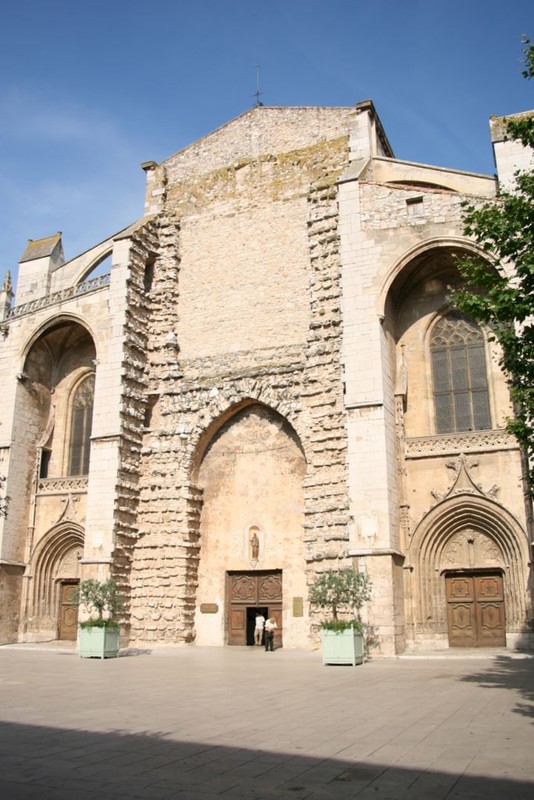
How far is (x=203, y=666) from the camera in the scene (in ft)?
51.0

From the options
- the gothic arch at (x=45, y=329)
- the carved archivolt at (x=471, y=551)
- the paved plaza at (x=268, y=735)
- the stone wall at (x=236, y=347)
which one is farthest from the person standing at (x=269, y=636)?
the gothic arch at (x=45, y=329)

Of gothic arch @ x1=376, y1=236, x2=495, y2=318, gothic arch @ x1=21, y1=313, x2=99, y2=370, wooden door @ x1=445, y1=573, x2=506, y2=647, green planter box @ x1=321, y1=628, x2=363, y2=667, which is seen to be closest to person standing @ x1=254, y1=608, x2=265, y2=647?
wooden door @ x1=445, y1=573, x2=506, y2=647

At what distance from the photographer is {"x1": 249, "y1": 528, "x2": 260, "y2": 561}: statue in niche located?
856 inches

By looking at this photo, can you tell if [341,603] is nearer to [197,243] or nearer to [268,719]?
[268,719]

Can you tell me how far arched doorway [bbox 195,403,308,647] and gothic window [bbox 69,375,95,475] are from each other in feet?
15.9

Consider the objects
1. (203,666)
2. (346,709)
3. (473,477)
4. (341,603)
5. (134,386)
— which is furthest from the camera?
(134,386)

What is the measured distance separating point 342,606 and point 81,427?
12398 millimetres

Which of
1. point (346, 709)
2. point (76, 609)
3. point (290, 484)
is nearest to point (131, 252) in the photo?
point (290, 484)

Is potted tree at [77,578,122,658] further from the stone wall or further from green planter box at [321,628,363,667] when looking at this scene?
green planter box at [321,628,363,667]

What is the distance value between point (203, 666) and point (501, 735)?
30.5 ft

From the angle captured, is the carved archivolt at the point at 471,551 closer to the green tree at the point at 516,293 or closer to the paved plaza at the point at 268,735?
the paved plaza at the point at 268,735

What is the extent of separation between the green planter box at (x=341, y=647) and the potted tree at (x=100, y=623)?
18.3ft

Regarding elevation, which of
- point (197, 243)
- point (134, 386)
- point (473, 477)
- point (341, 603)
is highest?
point (197, 243)

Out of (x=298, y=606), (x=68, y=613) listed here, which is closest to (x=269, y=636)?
(x=298, y=606)
